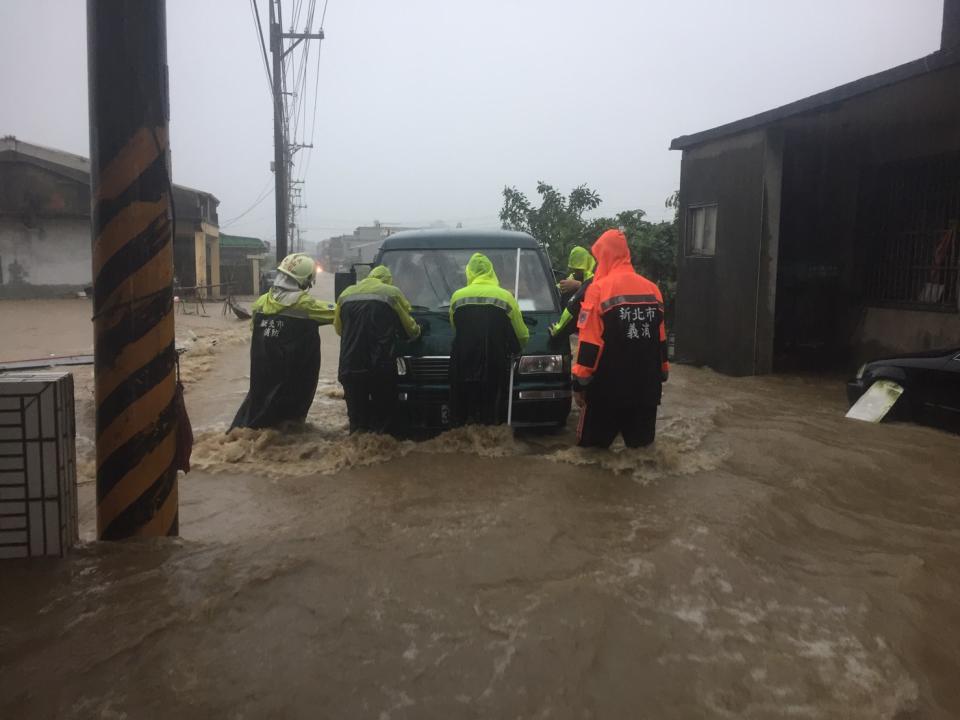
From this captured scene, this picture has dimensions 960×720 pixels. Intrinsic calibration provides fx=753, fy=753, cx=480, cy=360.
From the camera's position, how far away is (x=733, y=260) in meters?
11.1

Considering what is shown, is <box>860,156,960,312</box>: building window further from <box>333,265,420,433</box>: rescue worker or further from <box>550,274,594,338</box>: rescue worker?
<box>333,265,420,433</box>: rescue worker

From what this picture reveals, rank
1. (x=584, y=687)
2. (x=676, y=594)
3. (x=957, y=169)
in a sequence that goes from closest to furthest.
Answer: (x=584, y=687)
(x=676, y=594)
(x=957, y=169)

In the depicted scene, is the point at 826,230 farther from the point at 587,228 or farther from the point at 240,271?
the point at 240,271

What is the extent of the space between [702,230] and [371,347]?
25.9 ft

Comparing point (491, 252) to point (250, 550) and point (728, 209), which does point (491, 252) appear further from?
point (728, 209)

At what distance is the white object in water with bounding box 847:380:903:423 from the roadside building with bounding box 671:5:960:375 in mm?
2693

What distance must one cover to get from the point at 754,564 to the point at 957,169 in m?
8.05

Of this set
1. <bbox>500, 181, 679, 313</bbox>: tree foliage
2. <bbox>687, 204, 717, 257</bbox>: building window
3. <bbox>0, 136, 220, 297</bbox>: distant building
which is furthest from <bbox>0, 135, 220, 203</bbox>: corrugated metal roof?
<bbox>687, 204, 717, 257</bbox>: building window

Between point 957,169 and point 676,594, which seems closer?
point 676,594

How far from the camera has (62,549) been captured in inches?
124

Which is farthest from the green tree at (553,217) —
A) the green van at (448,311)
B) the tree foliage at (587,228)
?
the green van at (448,311)

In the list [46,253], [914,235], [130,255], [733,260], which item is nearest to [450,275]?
[130,255]

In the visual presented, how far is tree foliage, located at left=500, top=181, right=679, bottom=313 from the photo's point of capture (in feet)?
53.8

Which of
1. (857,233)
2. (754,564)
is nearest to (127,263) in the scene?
(754,564)
